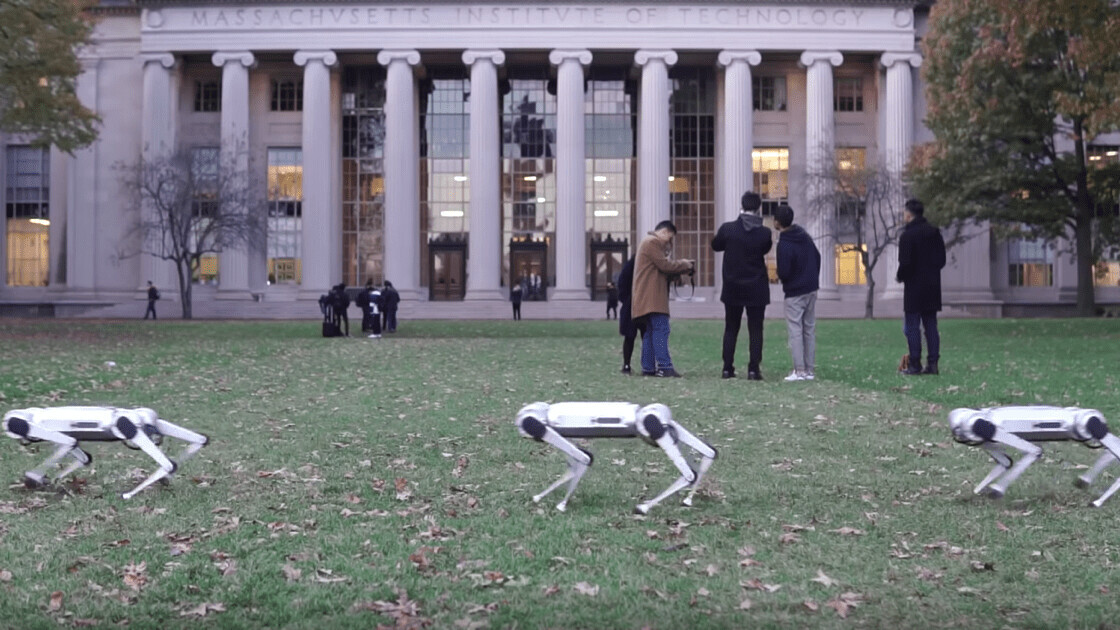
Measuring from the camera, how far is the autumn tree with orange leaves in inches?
1259

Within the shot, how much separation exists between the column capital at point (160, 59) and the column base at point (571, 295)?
22.7m

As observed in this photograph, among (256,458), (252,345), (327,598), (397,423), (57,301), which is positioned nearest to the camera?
(327,598)

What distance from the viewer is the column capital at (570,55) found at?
176 ft

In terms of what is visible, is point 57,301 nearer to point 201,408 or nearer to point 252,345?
point 252,345

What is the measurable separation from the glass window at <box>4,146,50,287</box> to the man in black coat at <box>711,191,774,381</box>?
52270 millimetres

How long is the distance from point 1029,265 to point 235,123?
42367 mm

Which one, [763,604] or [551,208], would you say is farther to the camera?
[551,208]

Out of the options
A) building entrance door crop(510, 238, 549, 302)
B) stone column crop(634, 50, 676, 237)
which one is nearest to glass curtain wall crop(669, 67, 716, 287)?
stone column crop(634, 50, 676, 237)

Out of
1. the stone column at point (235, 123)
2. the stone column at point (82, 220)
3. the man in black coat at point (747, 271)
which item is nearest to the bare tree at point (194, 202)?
the stone column at point (235, 123)

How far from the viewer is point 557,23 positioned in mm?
53938

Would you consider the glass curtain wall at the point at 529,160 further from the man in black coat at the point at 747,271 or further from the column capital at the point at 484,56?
the man in black coat at the point at 747,271


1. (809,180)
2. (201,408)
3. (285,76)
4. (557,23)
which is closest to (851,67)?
(809,180)

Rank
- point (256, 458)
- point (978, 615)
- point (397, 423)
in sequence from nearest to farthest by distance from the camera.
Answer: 1. point (978, 615)
2. point (256, 458)
3. point (397, 423)

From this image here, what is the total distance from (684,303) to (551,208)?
33.0 ft
